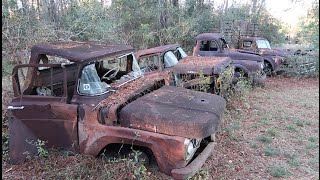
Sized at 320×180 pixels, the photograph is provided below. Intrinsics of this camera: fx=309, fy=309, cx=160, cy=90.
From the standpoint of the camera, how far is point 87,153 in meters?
4.17

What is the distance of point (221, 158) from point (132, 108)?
191 centimetres

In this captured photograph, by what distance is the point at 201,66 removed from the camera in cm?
764

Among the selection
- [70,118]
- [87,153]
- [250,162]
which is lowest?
[250,162]

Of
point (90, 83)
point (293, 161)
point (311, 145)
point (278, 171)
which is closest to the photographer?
point (90, 83)

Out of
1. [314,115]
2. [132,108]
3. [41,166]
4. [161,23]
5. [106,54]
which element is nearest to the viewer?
[132,108]

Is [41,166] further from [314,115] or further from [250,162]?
[314,115]

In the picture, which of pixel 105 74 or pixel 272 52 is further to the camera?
pixel 272 52

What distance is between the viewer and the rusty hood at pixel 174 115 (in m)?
3.66

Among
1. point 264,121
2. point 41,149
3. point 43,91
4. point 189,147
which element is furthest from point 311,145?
point 43,91

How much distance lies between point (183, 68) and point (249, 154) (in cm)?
292

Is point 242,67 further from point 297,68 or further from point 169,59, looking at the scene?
point 297,68

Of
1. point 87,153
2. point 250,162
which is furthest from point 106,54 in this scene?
point 250,162

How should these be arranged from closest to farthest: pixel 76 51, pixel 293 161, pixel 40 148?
pixel 40 148, pixel 76 51, pixel 293 161

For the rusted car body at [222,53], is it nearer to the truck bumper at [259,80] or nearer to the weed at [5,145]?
the truck bumper at [259,80]
